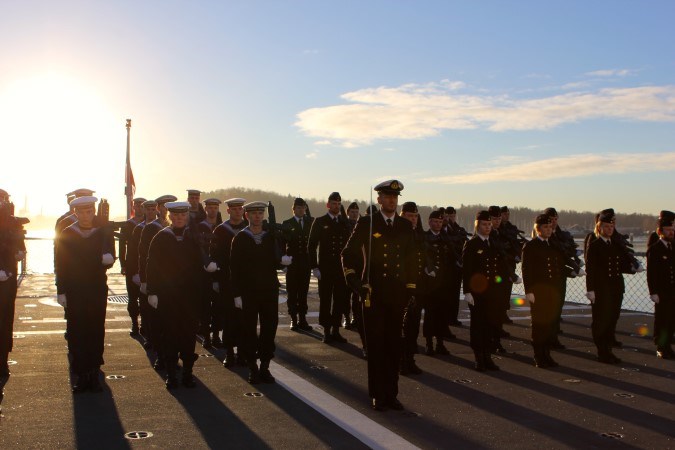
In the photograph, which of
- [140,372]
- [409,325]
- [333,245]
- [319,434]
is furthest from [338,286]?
[319,434]

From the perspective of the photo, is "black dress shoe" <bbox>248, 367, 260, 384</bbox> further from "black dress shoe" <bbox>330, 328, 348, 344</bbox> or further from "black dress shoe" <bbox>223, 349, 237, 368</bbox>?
"black dress shoe" <bbox>330, 328, 348, 344</bbox>

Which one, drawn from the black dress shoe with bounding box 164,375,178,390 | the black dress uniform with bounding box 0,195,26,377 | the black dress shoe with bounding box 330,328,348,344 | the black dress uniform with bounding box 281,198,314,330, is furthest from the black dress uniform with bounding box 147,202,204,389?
the black dress uniform with bounding box 281,198,314,330

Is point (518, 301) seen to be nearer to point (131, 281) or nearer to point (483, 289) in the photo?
point (483, 289)

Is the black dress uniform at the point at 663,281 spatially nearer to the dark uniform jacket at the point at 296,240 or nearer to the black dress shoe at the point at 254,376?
the dark uniform jacket at the point at 296,240

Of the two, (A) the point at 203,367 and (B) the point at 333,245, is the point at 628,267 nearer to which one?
(B) the point at 333,245

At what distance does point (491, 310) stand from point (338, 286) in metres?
3.21

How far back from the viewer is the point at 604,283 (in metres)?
9.69

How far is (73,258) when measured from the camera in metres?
7.84

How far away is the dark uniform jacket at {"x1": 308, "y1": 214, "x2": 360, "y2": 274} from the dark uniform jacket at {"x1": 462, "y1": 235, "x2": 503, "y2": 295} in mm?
2854

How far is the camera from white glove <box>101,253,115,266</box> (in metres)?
7.75

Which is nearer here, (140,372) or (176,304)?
(176,304)

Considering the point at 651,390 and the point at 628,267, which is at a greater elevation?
the point at 628,267

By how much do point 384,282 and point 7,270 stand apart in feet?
15.8

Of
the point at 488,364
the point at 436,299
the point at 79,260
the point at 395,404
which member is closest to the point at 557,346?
the point at 436,299
